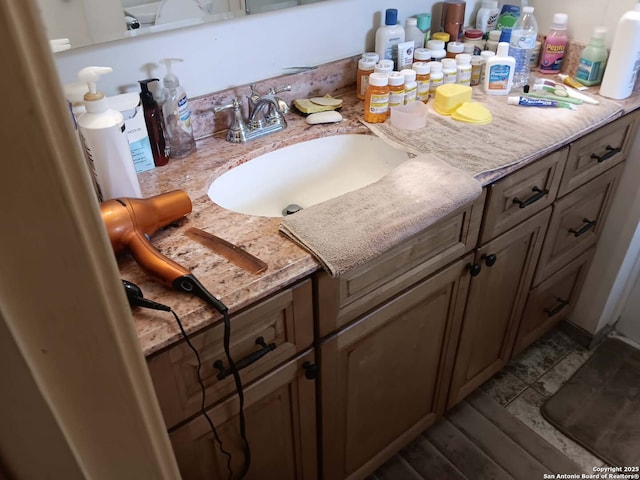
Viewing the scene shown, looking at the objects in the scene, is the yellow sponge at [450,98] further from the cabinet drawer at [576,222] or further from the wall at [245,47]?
the cabinet drawer at [576,222]

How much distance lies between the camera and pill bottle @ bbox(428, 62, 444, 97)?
1327 millimetres

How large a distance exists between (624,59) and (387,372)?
0.96 m

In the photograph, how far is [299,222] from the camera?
858mm

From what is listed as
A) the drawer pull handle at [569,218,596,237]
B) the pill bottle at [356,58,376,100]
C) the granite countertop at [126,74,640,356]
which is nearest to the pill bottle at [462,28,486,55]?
the pill bottle at [356,58,376,100]

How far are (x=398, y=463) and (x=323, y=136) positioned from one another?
3.06ft

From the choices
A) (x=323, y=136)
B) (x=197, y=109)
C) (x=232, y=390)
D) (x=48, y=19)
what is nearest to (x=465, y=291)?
(x=323, y=136)

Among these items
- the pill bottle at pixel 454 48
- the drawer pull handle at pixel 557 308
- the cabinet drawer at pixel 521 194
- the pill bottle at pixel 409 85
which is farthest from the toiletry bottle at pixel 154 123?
the drawer pull handle at pixel 557 308

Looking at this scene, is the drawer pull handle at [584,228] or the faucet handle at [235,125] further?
the drawer pull handle at [584,228]

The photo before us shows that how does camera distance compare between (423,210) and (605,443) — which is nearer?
(423,210)

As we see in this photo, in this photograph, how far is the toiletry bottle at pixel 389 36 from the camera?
1312 millimetres

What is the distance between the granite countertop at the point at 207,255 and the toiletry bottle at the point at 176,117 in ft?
0.09

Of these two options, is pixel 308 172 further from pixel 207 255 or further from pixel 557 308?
pixel 557 308

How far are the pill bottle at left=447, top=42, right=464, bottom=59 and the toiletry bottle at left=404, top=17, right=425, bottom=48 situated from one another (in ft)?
0.24

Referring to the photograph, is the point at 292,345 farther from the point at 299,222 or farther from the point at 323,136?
the point at 323,136
